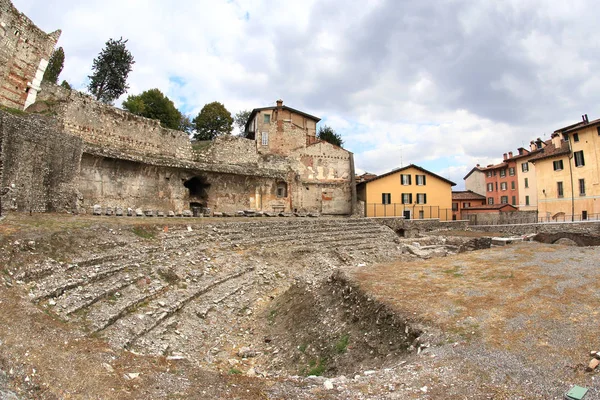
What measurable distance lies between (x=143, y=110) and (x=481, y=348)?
135ft

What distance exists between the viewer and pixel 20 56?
63.1ft

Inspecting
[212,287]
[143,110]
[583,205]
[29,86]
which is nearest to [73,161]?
[29,86]

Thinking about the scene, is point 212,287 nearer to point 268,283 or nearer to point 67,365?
point 268,283

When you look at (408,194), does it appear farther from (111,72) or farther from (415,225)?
(111,72)

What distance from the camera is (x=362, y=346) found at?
777 centimetres

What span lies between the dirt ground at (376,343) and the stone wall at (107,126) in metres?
12.1

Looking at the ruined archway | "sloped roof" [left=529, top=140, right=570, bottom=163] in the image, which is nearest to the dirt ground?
the ruined archway

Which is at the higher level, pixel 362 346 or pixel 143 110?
pixel 143 110

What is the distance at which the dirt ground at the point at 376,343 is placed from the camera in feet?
16.2

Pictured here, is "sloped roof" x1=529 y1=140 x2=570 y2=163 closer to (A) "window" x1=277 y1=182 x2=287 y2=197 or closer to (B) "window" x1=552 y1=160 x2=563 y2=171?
(B) "window" x1=552 y1=160 x2=563 y2=171

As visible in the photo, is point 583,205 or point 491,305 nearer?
point 491,305

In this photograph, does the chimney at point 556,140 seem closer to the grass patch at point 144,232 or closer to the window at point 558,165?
the window at point 558,165

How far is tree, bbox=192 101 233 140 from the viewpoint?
4534 centimetres

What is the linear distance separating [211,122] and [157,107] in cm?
671
